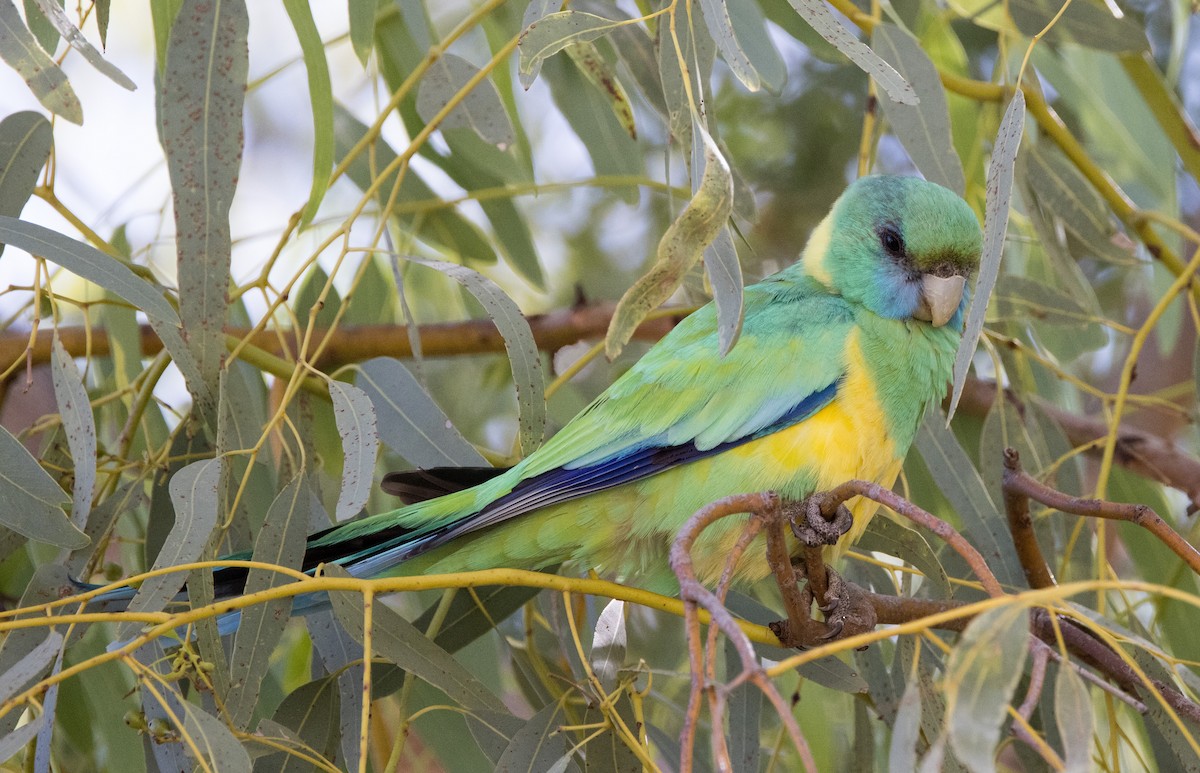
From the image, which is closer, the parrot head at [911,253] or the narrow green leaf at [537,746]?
the narrow green leaf at [537,746]

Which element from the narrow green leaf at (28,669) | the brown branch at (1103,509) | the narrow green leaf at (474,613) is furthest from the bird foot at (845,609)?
the narrow green leaf at (28,669)

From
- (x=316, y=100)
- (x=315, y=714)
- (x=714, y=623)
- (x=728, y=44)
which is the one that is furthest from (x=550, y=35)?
(x=315, y=714)

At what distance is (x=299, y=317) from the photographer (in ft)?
7.50

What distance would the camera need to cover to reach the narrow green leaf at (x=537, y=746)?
147 centimetres

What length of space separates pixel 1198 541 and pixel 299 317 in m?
1.64

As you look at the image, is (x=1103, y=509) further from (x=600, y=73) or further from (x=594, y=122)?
(x=594, y=122)

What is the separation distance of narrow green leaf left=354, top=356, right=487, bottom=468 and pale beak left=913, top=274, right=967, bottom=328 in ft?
2.35

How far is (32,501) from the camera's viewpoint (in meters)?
1.44

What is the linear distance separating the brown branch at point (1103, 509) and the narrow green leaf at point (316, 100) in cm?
103

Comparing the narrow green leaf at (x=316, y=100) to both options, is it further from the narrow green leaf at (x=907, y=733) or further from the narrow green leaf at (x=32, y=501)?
the narrow green leaf at (x=907, y=733)

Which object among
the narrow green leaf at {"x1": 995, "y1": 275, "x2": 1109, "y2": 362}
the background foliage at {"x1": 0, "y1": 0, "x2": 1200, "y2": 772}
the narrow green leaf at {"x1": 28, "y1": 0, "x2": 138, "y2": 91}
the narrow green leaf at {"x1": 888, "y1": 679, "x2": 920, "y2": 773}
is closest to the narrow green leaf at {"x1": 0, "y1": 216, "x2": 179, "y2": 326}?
the background foliage at {"x1": 0, "y1": 0, "x2": 1200, "y2": 772}

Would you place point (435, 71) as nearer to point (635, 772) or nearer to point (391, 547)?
point (391, 547)

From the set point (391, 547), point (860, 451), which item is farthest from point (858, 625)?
point (391, 547)

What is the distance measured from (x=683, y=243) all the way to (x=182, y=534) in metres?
0.67
